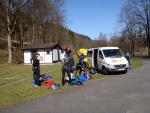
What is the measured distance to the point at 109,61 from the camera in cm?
1750

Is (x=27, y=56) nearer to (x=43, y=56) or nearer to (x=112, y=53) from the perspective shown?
(x=43, y=56)

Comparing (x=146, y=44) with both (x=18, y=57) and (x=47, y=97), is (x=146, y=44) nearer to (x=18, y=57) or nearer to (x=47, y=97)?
(x=18, y=57)

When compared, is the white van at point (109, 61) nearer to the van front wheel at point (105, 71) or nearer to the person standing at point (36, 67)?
the van front wheel at point (105, 71)

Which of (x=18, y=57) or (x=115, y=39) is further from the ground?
(x=115, y=39)

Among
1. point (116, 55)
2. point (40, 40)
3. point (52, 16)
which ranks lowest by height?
point (116, 55)

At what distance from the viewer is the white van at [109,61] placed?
17250 millimetres

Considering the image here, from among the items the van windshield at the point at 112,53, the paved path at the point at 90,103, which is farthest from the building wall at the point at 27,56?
the paved path at the point at 90,103

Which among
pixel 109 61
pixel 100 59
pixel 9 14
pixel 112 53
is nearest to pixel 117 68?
pixel 109 61

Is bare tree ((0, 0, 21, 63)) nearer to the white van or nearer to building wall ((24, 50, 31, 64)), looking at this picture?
building wall ((24, 50, 31, 64))

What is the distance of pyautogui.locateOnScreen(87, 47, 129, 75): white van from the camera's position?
17.2 m

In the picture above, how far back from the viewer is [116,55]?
1853 centimetres

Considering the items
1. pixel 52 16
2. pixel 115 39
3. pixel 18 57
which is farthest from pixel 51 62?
pixel 115 39

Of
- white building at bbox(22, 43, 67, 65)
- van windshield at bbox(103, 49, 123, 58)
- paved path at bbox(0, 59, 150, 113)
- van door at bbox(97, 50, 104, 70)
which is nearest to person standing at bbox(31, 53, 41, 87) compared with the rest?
paved path at bbox(0, 59, 150, 113)

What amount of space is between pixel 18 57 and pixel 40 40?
9885 millimetres
